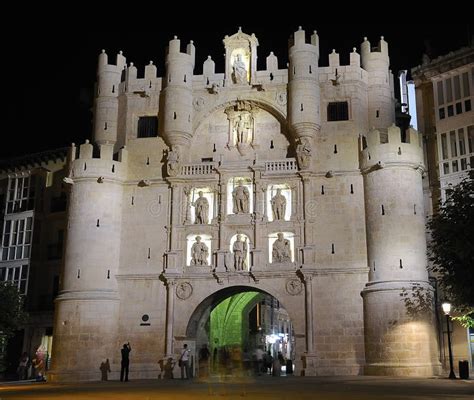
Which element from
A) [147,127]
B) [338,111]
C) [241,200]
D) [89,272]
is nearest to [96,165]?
[147,127]

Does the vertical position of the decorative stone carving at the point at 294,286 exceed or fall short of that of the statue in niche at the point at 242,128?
it falls short

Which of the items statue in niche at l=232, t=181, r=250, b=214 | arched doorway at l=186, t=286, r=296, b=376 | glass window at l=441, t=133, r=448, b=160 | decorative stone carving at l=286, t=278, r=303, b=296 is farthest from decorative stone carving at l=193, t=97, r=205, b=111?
glass window at l=441, t=133, r=448, b=160

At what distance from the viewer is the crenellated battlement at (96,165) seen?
33625 mm

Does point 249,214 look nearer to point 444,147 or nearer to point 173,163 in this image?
point 173,163

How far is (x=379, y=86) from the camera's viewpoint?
3409 cm

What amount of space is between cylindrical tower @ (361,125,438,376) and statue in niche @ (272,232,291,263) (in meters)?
3.88

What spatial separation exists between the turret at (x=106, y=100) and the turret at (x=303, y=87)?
32.0ft

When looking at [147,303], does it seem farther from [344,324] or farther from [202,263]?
[344,324]

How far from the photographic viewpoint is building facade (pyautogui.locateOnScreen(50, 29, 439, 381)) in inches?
1197

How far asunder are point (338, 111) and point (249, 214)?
7214mm

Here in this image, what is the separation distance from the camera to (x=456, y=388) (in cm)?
2055

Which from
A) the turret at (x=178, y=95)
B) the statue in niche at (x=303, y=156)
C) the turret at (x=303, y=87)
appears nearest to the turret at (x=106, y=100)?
the turret at (x=178, y=95)

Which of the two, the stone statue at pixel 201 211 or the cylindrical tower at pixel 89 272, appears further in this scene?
the stone statue at pixel 201 211

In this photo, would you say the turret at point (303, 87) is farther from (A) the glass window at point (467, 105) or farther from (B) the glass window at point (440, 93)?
(A) the glass window at point (467, 105)
